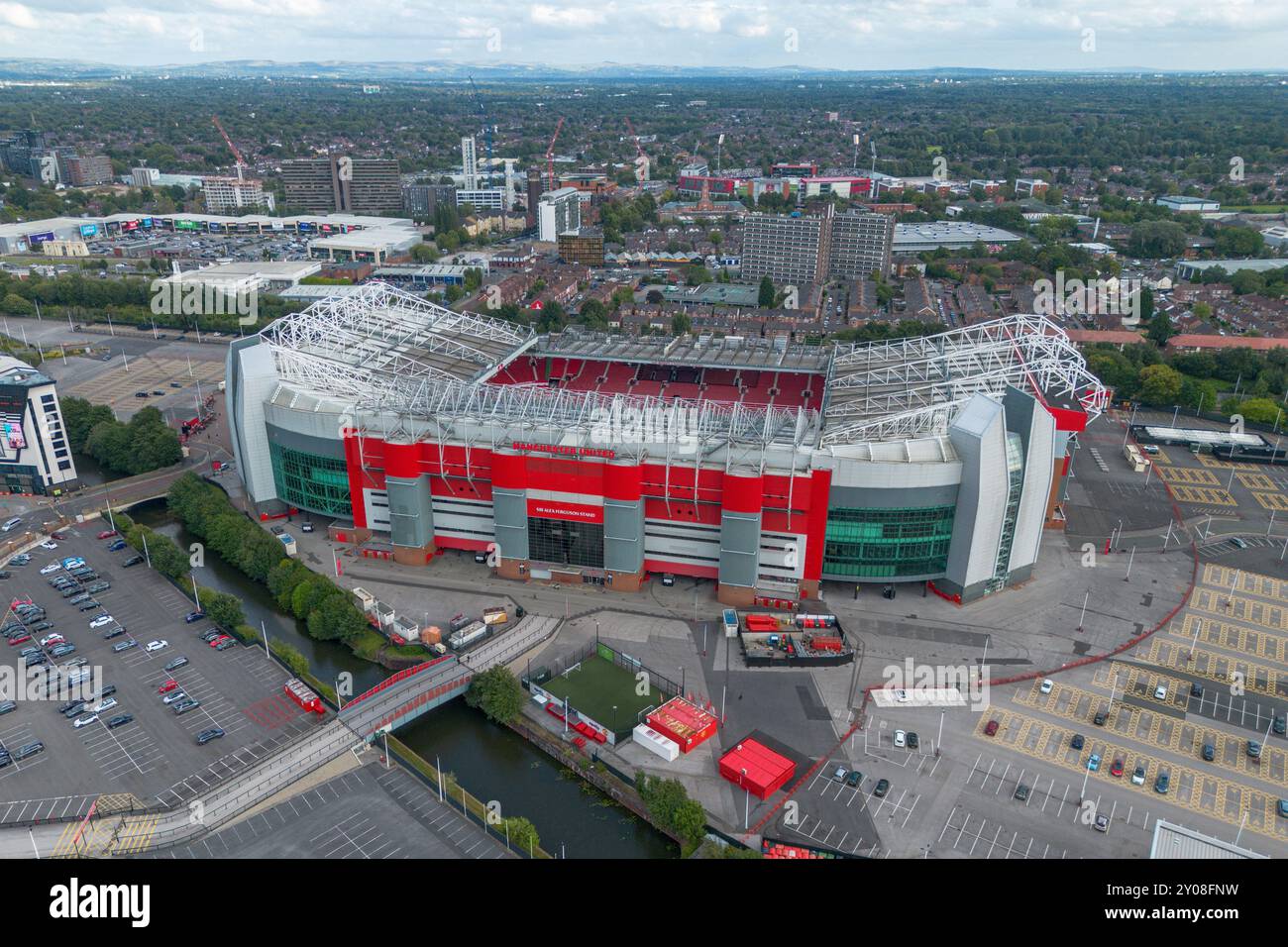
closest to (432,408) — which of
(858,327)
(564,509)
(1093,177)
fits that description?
(564,509)

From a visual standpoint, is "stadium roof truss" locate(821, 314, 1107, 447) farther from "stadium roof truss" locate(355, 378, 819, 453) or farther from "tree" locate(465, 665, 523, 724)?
"tree" locate(465, 665, 523, 724)

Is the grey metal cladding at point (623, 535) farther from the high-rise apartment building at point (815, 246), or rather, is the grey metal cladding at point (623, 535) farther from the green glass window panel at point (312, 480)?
the high-rise apartment building at point (815, 246)

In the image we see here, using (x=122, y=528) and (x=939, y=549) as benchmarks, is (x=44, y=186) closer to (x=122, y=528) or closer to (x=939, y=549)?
(x=122, y=528)

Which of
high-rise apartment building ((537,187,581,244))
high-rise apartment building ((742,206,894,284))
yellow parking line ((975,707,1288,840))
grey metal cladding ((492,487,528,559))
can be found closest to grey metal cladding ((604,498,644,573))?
grey metal cladding ((492,487,528,559))

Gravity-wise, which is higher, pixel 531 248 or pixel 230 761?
pixel 531 248

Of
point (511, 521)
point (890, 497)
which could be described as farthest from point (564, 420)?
point (890, 497)

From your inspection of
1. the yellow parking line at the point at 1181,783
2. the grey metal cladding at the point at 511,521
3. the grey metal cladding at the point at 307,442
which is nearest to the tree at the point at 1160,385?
the yellow parking line at the point at 1181,783
